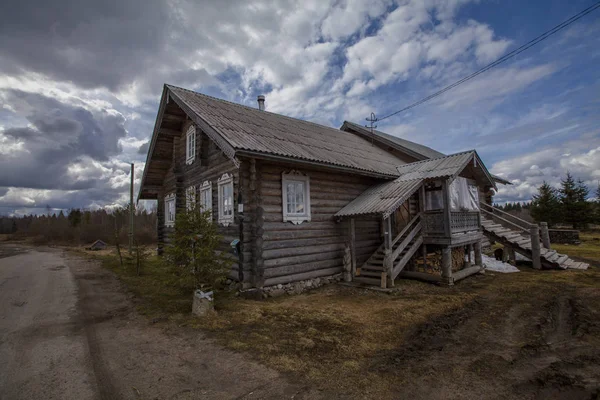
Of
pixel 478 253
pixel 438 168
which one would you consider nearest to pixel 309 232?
pixel 438 168

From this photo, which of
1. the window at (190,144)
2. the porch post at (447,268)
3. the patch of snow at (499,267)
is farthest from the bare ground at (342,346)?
the window at (190,144)

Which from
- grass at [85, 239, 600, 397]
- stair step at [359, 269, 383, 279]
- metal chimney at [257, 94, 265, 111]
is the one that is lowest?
grass at [85, 239, 600, 397]

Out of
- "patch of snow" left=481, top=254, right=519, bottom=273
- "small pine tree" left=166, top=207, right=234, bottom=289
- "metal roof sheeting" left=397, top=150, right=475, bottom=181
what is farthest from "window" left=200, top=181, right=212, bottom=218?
"patch of snow" left=481, top=254, right=519, bottom=273

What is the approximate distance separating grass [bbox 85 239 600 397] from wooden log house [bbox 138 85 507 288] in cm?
105

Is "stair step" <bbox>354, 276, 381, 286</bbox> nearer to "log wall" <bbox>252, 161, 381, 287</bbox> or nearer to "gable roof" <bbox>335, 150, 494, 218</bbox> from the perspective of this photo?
"log wall" <bbox>252, 161, 381, 287</bbox>

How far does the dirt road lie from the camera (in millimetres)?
4250

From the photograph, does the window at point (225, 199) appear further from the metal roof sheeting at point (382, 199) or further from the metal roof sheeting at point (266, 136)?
the metal roof sheeting at point (382, 199)

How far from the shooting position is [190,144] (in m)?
14.0

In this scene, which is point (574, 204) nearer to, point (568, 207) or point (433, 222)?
point (568, 207)

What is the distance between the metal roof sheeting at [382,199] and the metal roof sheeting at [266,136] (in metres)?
0.88

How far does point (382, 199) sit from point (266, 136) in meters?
4.85

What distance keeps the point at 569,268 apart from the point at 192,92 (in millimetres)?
18579

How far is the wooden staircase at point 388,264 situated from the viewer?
10.5 m

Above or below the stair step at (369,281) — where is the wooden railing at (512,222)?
above
